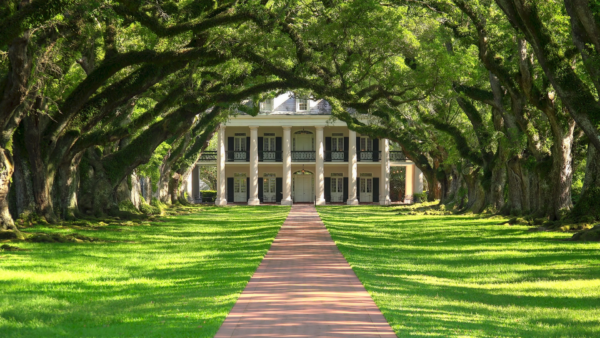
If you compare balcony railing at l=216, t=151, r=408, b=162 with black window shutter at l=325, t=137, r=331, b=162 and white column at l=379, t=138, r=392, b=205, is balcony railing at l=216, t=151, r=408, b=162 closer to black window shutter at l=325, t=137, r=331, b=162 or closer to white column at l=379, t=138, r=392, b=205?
black window shutter at l=325, t=137, r=331, b=162

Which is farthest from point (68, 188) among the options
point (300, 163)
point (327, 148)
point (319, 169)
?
point (327, 148)

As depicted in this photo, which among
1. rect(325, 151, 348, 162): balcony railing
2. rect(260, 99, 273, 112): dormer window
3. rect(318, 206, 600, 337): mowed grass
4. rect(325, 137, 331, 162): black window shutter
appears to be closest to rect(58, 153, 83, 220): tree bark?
rect(318, 206, 600, 337): mowed grass

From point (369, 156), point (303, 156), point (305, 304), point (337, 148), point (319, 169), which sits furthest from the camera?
point (337, 148)

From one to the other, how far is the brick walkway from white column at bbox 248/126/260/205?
40141 millimetres

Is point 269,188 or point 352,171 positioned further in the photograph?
point 269,188

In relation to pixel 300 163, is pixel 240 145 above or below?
above

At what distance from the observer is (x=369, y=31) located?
20047 millimetres

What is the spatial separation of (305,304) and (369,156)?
161 ft

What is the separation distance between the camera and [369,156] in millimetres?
57594

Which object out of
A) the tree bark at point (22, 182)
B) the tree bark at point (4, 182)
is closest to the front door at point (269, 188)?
the tree bark at point (22, 182)

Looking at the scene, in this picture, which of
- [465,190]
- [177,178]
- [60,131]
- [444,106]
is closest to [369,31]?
[60,131]

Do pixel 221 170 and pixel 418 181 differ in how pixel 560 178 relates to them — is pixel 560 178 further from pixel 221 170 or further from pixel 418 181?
pixel 221 170

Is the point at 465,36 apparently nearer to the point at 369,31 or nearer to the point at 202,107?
the point at 369,31

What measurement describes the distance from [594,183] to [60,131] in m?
15.9
